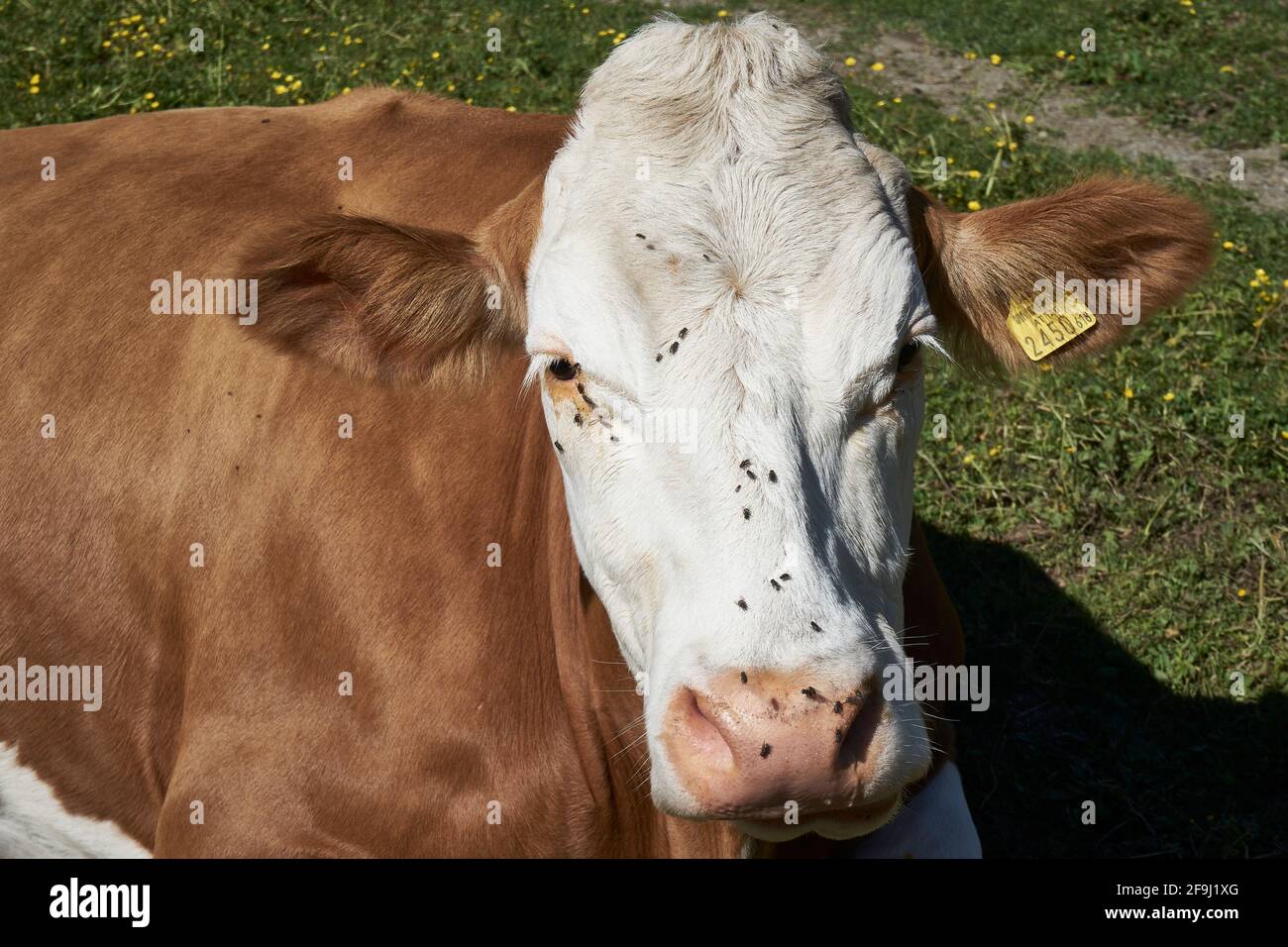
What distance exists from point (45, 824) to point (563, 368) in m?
2.76

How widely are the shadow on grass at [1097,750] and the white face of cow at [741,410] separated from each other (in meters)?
2.50

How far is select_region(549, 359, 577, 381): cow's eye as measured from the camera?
9.44 feet

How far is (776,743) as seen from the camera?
7.44 ft

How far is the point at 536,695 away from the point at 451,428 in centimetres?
78

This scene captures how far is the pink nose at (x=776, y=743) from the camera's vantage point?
227 cm

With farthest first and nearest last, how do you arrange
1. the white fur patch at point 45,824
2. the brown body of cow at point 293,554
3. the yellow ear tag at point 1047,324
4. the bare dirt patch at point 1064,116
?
1. the bare dirt patch at point 1064,116
2. the white fur patch at point 45,824
3. the brown body of cow at point 293,554
4. the yellow ear tag at point 1047,324

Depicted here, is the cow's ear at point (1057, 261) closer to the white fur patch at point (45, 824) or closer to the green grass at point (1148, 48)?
the white fur patch at point (45, 824)

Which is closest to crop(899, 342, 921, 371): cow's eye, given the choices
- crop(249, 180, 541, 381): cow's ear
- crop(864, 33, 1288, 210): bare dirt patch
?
crop(249, 180, 541, 381): cow's ear

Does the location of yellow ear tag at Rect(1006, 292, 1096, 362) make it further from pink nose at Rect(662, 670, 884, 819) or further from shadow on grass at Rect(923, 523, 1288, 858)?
shadow on grass at Rect(923, 523, 1288, 858)

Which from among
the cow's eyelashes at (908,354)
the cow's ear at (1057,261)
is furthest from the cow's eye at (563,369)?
the cow's ear at (1057,261)

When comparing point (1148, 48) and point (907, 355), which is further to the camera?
point (1148, 48)

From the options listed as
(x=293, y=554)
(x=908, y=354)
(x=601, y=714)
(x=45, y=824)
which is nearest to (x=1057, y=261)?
(x=908, y=354)

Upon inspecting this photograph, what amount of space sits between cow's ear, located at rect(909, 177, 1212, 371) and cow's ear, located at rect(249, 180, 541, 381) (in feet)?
3.37

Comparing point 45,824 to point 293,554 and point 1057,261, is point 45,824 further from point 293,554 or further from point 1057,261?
point 1057,261
